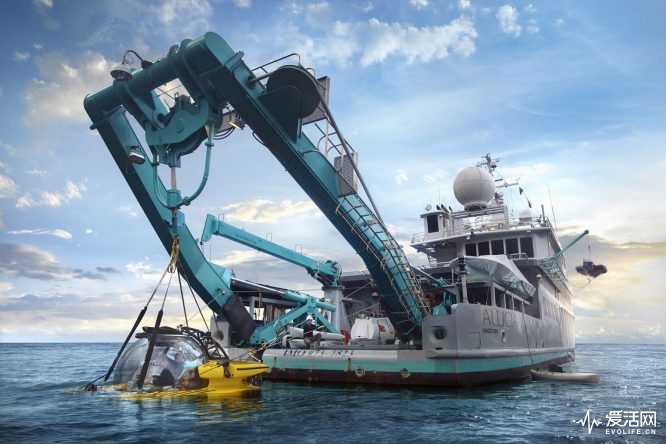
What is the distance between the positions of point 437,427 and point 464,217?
19719 millimetres

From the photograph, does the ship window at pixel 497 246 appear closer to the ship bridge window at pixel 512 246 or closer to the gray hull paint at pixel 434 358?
the ship bridge window at pixel 512 246

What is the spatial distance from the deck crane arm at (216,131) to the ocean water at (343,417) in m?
4.38

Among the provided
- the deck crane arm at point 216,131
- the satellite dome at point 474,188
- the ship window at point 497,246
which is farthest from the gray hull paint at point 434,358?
the satellite dome at point 474,188

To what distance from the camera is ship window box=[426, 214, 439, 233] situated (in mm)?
26333

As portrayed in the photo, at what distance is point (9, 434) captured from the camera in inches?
303

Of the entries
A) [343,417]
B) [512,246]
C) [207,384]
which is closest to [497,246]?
[512,246]

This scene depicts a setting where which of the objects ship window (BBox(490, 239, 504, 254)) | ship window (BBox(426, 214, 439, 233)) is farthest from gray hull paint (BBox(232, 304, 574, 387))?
ship window (BBox(426, 214, 439, 233))

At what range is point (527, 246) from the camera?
24016 millimetres

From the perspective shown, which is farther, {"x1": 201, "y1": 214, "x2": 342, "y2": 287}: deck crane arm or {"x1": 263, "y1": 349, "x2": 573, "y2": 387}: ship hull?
{"x1": 201, "y1": 214, "x2": 342, "y2": 287}: deck crane arm

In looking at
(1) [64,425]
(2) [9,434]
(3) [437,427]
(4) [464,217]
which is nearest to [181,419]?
(1) [64,425]

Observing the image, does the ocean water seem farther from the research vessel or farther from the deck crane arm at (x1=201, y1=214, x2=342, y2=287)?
the deck crane arm at (x1=201, y1=214, x2=342, y2=287)

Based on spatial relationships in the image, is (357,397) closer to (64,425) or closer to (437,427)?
(437,427)

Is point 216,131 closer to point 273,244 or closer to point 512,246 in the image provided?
point 273,244

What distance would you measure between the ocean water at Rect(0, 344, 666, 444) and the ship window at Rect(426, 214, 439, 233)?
1367cm
